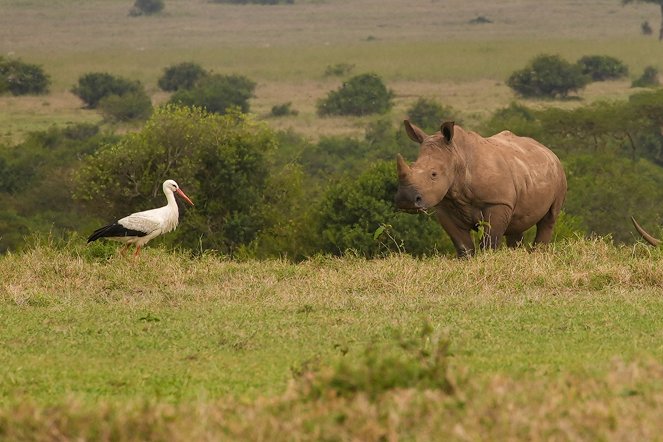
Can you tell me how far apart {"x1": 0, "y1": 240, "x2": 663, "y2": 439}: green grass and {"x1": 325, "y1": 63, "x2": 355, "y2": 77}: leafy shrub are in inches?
2272

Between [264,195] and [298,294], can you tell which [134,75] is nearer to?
[264,195]

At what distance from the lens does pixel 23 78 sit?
204ft

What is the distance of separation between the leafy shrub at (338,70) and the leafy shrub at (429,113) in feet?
53.9

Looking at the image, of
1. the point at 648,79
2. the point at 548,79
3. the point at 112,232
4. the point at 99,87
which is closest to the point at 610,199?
the point at 112,232

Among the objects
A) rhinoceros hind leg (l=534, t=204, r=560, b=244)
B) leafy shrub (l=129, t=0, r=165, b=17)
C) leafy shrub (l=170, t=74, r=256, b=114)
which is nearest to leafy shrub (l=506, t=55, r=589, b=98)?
leafy shrub (l=170, t=74, r=256, b=114)

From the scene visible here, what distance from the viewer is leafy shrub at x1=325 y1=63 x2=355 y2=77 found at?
229 feet

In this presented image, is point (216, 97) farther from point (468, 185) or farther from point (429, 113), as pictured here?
point (468, 185)

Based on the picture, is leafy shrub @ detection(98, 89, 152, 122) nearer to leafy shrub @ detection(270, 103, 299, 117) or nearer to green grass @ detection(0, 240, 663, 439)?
leafy shrub @ detection(270, 103, 299, 117)

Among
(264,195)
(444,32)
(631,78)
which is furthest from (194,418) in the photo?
(444,32)

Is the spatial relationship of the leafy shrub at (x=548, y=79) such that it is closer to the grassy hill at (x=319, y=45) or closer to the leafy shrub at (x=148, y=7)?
the grassy hill at (x=319, y=45)

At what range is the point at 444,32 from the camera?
288ft

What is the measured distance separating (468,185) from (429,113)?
3990 centimetres

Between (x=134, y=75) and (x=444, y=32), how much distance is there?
23.7 meters

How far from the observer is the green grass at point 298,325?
236 inches
